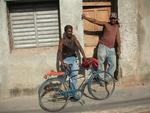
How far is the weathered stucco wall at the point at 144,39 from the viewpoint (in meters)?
11.1

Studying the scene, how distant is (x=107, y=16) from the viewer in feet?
37.1

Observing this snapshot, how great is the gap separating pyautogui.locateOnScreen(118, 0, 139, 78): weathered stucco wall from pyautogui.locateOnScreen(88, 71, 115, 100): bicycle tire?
883 mm

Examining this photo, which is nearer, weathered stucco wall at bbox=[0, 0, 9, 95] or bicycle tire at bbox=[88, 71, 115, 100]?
bicycle tire at bbox=[88, 71, 115, 100]

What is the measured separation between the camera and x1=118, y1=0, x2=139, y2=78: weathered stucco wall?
1101cm

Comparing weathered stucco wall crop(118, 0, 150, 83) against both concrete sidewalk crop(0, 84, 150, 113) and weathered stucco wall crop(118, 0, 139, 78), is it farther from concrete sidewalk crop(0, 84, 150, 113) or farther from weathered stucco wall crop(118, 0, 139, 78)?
concrete sidewalk crop(0, 84, 150, 113)

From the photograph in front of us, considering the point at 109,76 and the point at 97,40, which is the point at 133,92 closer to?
the point at 109,76

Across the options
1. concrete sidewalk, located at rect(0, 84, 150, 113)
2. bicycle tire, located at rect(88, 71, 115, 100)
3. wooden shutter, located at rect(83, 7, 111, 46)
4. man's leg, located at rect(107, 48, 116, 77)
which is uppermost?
wooden shutter, located at rect(83, 7, 111, 46)

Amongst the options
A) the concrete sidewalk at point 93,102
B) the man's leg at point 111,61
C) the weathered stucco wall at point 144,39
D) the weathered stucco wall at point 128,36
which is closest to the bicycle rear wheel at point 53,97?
the concrete sidewalk at point 93,102

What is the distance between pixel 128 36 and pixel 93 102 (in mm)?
2106

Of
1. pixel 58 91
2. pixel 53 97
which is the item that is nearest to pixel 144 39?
pixel 58 91

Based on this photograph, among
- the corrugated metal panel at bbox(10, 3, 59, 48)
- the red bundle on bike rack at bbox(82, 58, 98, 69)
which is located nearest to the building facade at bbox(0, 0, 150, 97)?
the corrugated metal panel at bbox(10, 3, 59, 48)

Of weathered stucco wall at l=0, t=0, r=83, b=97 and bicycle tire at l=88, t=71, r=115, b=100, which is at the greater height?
weathered stucco wall at l=0, t=0, r=83, b=97

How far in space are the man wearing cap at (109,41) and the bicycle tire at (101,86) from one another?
0.54 metres

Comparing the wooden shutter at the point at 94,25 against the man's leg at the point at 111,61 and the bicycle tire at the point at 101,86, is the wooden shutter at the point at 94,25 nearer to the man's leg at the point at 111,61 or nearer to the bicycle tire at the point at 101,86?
the man's leg at the point at 111,61
